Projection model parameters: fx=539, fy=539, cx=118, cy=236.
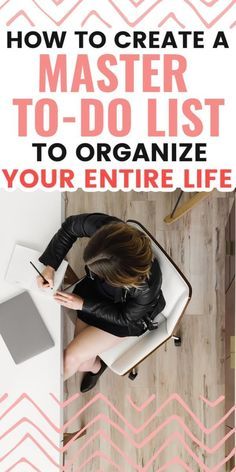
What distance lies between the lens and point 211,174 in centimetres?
207

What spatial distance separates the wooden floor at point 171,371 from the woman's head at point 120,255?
3.18 feet

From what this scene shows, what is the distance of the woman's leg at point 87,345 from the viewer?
2209 millimetres

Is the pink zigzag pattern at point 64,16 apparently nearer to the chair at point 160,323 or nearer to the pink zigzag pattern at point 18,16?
the pink zigzag pattern at point 18,16

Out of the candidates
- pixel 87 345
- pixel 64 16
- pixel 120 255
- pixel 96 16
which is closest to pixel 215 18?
pixel 96 16

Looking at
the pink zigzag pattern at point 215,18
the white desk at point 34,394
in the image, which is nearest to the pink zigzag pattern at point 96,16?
the pink zigzag pattern at point 215,18

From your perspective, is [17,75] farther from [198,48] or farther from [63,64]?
[198,48]

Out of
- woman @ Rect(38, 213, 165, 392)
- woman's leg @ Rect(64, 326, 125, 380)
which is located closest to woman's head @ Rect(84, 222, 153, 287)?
woman @ Rect(38, 213, 165, 392)

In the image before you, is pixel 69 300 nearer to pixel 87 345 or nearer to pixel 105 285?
pixel 105 285

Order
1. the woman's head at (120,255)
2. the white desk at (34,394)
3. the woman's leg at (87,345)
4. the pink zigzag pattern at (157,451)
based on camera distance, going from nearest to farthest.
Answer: the woman's head at (120,255)
the white desk at (34,394)
the woman's leg at (87,345)
the pink zigzag pattern at (157,451)

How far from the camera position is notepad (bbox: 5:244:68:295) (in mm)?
1928

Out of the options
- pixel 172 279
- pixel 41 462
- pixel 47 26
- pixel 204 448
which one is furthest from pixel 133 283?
pixel 204 448

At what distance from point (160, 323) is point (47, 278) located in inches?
20.0

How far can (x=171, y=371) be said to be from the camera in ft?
8.86

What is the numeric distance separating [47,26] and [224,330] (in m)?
1.70
